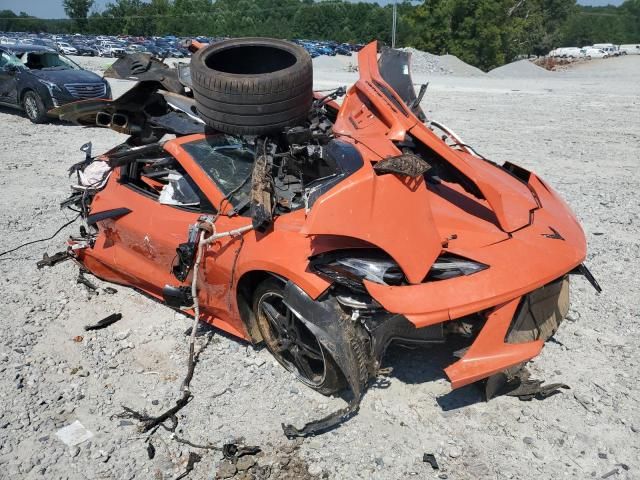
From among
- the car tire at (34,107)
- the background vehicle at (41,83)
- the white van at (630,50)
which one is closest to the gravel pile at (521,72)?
the background vehicle at (41,83)

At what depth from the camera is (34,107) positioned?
13070mm

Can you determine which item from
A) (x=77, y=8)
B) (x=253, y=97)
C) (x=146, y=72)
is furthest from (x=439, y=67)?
(x=77, y=8)

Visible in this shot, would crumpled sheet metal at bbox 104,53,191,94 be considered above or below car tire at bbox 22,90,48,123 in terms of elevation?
above

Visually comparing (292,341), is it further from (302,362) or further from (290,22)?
(290,22)

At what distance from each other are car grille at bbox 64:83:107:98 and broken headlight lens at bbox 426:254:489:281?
39.0 ft

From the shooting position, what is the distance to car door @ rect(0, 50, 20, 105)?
13469 mm

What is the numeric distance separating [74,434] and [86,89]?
11.4 metres

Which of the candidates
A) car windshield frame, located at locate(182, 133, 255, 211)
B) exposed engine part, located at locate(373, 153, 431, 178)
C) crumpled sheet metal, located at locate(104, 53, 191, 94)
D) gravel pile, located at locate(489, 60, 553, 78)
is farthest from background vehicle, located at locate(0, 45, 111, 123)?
gravel pile, located at locate(489, 60, 553, 78)

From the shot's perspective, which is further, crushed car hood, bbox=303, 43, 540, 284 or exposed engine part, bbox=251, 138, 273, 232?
exposed engine part, bbox=251, 138, 273, 232

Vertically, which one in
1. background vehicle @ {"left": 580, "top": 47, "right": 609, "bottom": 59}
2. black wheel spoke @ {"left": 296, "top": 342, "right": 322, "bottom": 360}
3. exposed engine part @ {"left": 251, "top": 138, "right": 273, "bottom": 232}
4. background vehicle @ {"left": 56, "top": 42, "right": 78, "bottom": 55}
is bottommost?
background vehicle @ {"left": 56, "top": 42, "right": 78, "bottom": 55}

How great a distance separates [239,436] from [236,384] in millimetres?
489

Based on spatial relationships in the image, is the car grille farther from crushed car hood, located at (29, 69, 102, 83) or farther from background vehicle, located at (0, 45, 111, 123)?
crushed car hood, located at (29, 69, 102, 83)

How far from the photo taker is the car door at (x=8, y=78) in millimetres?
13469

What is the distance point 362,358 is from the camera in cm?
320
